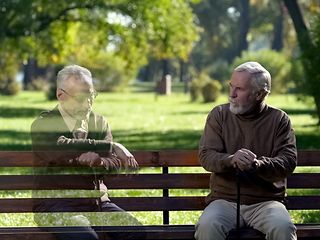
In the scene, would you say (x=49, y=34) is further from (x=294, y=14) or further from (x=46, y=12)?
(x=294, y=14)

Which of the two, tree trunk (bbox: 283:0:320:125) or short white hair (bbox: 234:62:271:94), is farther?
tree trunk (bbox: 283:0:320:125)

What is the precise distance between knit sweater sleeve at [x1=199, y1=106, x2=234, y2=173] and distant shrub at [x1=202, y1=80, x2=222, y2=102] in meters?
33.4

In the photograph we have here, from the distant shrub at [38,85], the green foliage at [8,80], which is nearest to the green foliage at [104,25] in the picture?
the green foliage at [8,80]

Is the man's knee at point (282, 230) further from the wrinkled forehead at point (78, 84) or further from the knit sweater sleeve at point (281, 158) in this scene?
the wrinkled forehead at point (78, 84)

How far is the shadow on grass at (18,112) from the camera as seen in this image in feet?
98.3

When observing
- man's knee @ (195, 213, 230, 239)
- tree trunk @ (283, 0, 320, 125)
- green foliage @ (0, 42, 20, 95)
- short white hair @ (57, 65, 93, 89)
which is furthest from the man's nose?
green foliage @ (0, 42, 20, 95)

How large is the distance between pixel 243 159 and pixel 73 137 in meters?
1.07

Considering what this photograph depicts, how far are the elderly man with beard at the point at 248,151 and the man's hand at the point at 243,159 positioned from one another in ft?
0.06

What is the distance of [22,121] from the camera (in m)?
26.9

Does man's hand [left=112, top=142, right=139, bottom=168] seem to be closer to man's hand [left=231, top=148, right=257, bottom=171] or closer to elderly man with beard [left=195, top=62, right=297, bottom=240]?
elderly man with beard [left=195, top=62, right=297, bottom=240]

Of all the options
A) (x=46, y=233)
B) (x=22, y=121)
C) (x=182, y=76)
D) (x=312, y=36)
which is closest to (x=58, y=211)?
(x=46, y=233)

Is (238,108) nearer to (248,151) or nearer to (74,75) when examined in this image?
(248,151)

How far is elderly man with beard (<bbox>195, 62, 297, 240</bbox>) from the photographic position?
5469 millimetres

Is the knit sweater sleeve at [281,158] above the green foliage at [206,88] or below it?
above
